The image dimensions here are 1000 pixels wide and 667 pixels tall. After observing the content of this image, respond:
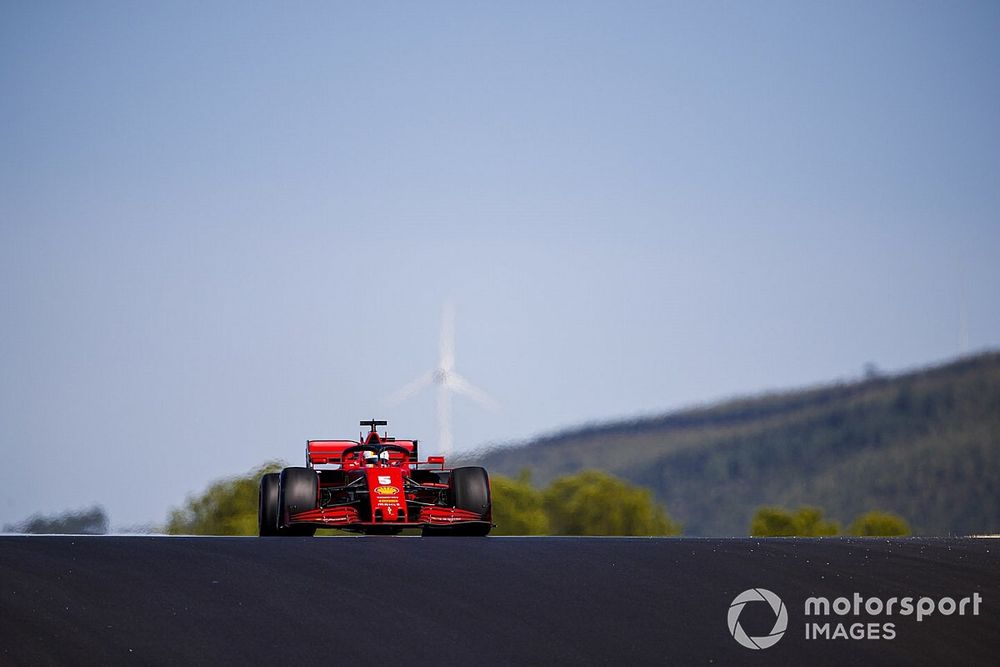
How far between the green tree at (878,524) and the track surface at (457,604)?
5162cm

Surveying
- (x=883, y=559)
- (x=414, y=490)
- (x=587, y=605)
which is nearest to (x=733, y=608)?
(x=587, y=605)

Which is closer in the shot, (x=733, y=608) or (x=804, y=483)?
(x=733, y=608)

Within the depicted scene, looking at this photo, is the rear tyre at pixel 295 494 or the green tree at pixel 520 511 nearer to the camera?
the rear tyre at pixel 295 494

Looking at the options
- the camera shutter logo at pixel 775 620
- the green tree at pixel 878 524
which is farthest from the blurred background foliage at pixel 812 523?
the camera shutter logo at pixel 775 620

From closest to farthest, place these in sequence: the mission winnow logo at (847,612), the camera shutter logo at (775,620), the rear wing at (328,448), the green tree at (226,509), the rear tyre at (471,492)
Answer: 1. the camera shutter logo at (775,620)
2. the mission winnow logo at (847,612)
3. the rear tyre at (471,492)
4. the rear wing at (328,448)
5. the green tree at (226,509)

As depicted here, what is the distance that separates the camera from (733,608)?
9156 millimetres

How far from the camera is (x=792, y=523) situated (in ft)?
222

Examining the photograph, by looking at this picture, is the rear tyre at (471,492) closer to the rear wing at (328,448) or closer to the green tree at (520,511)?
the rear wing at (328,448)

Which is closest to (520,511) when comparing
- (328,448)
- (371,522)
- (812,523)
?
(812,523)

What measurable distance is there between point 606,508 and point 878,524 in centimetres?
1253

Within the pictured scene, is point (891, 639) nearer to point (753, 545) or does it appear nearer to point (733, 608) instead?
point (733, 608)

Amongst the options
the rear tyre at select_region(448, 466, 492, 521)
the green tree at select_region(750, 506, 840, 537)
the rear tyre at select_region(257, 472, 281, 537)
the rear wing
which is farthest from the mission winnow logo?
the green tree at select_region(750, 506, 840, 537)

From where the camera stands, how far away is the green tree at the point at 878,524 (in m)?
61.8

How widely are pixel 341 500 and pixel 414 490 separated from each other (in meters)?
1.02
